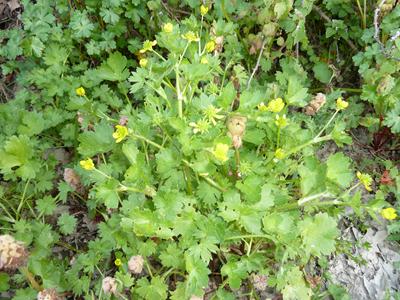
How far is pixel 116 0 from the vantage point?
2.66m

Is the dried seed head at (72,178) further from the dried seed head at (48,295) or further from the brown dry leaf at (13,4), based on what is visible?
the brown dry leaf at (13,4)

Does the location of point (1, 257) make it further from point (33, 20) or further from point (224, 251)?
point (33, 20)

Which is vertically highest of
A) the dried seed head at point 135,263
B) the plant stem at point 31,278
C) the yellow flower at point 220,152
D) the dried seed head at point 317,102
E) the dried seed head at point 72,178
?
the yellow flower at point 220,152

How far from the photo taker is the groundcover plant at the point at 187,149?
6.15 feet

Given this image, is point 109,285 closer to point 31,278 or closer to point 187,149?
point 31,278

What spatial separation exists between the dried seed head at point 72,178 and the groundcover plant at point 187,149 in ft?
0.03

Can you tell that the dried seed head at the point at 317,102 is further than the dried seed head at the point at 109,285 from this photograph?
Yes

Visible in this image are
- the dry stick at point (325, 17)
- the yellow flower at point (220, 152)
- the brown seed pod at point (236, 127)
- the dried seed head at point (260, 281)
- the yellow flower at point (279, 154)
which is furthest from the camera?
the dry stick at point (325, 17)

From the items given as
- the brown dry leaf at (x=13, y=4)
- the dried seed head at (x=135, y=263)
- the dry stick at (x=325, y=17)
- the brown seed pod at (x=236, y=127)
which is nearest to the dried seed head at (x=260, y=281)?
the dried seed head at (x=135, y=263)

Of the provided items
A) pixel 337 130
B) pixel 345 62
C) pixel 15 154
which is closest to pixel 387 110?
pixel 345 62

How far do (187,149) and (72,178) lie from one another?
2.47 feet

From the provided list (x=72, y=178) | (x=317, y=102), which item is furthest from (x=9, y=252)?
(x=317, y=102)

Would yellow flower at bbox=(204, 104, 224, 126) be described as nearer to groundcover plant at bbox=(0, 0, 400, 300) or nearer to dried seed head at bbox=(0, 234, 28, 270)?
groundcover plant at bbox=(0, 0, 400, 300)

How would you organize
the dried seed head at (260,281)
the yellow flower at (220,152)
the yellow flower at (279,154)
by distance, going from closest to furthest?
the yellow flower at (220,152) < the yellow flower at (279,154) < the dried seed head at (260,281)
